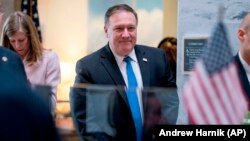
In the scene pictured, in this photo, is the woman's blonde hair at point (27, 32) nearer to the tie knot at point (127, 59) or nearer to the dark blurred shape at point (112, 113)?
the tie knot at point (127, 59)

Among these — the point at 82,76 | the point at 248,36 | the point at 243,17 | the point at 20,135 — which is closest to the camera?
the point at 20,135

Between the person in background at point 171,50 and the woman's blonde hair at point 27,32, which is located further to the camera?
the person in background at point 171,50

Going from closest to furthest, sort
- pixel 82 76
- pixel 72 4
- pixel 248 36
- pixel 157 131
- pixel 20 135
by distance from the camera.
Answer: pixel 20 135, pixel 157 131, pixel 82 76, pixel 248 36, pixel 72 4

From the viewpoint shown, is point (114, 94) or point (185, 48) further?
point (185, 48)

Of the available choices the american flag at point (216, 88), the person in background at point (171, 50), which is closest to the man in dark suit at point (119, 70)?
the american flag at point (216, 88)

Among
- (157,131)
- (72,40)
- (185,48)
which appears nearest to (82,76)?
(157,131)

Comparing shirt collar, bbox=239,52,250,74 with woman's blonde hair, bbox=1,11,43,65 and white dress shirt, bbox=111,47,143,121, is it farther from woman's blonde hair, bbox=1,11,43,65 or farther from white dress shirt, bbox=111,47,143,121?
woman's blonde hair, bbox=1,11,43,65

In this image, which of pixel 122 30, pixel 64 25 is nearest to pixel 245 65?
pixel 122 30

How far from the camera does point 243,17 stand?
11.9 ft

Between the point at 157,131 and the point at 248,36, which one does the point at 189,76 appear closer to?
the point at 248,36

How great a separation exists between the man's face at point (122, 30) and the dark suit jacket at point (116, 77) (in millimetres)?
54

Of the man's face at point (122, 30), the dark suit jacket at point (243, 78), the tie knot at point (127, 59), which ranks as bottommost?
the dark suit jacket at point (243, 78)

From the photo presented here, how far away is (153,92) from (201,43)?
1262 mm

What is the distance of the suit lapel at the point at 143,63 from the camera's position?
2.83 metres
